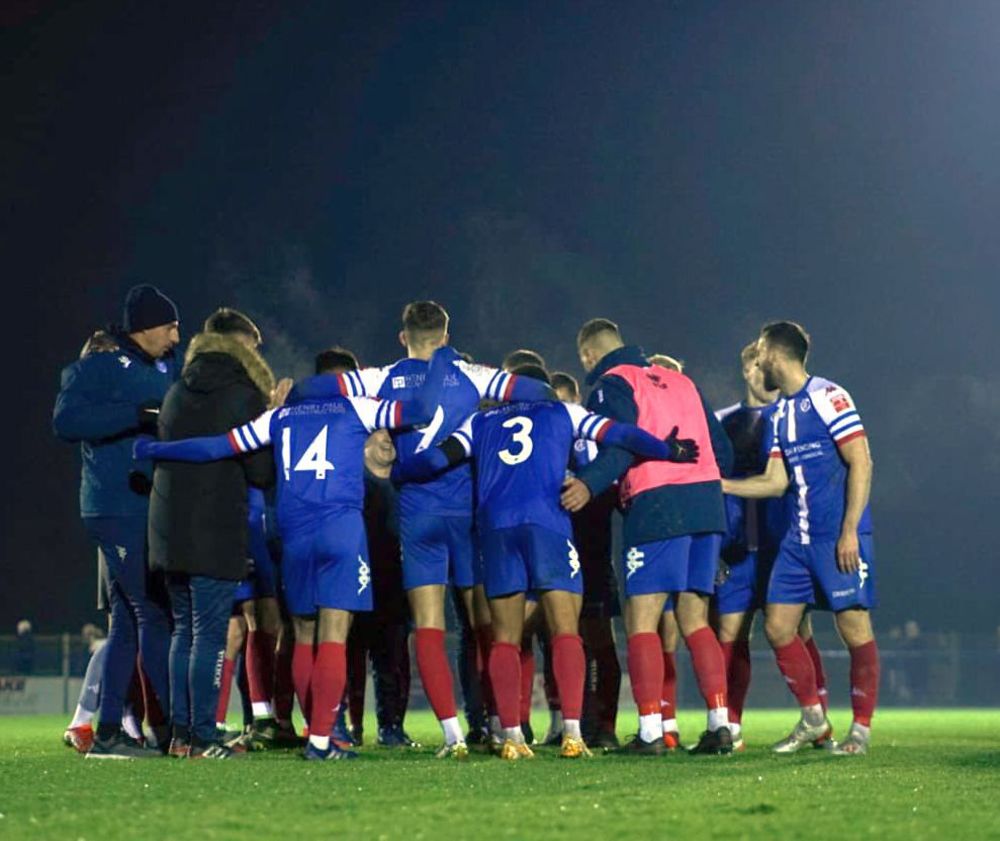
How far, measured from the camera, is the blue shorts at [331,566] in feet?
24.4

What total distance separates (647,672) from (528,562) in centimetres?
86

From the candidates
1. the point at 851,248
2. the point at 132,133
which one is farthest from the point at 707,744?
the point at 132,133

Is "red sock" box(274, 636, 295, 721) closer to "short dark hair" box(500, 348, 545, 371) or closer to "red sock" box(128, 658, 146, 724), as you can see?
"red sock" box(128, 658, 146, 724)

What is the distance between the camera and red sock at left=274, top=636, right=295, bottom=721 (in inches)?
360

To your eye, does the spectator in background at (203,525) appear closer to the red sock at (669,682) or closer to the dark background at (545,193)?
the red sock at (669,682)

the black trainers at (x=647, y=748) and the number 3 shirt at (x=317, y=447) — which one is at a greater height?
the number 3 shirt at (x=317, y=447)

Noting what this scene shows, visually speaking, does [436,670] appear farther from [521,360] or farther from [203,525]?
[521,360]

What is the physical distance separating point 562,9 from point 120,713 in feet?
125

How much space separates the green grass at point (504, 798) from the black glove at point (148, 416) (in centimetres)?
168

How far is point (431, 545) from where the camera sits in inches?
305

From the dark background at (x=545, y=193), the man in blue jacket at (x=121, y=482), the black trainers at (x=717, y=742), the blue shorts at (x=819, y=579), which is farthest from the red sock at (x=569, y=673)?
the dark background at (x=545, y=193)

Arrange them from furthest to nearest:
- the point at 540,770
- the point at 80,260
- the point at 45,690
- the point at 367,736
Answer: the point at 80,260, the point at 45,690, the point at 367,736, the point at 540,770

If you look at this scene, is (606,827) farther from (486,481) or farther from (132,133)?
(132,133)

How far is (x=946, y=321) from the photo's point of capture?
4231cm
